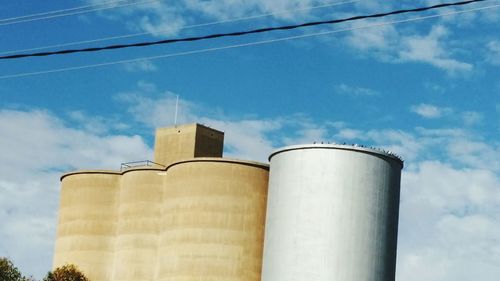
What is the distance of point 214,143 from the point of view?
99.5 m

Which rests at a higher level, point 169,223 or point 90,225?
point 169,223

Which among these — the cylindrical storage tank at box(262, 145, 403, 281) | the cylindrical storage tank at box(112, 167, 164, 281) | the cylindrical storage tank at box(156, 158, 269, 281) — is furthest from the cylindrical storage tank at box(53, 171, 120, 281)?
the cylindrical storage tank at box(262, 145, 403, 281)

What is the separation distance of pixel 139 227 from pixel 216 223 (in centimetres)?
980

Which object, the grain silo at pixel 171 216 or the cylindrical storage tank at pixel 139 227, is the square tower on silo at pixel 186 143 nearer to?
the grain silo at pixel 171 216

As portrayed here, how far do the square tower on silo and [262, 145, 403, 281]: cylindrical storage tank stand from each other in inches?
527

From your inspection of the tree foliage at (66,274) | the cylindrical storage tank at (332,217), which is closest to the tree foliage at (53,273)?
the tree foliage at (66,274)

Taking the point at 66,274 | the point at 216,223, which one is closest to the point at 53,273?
the point at 66,274

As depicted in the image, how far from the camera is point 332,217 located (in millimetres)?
83875

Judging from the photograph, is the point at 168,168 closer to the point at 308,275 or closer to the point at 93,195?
the point at 93,195

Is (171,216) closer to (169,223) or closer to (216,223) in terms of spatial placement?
(169,223)

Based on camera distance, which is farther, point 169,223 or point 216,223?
point 169,223

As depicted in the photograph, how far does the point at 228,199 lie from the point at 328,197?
34.7ft

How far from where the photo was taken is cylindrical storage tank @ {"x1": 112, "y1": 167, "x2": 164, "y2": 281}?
95.1m

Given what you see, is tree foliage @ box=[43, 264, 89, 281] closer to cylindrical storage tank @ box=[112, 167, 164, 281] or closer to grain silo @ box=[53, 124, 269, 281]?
grain silo @ box=[53, 124, 269, 281]
